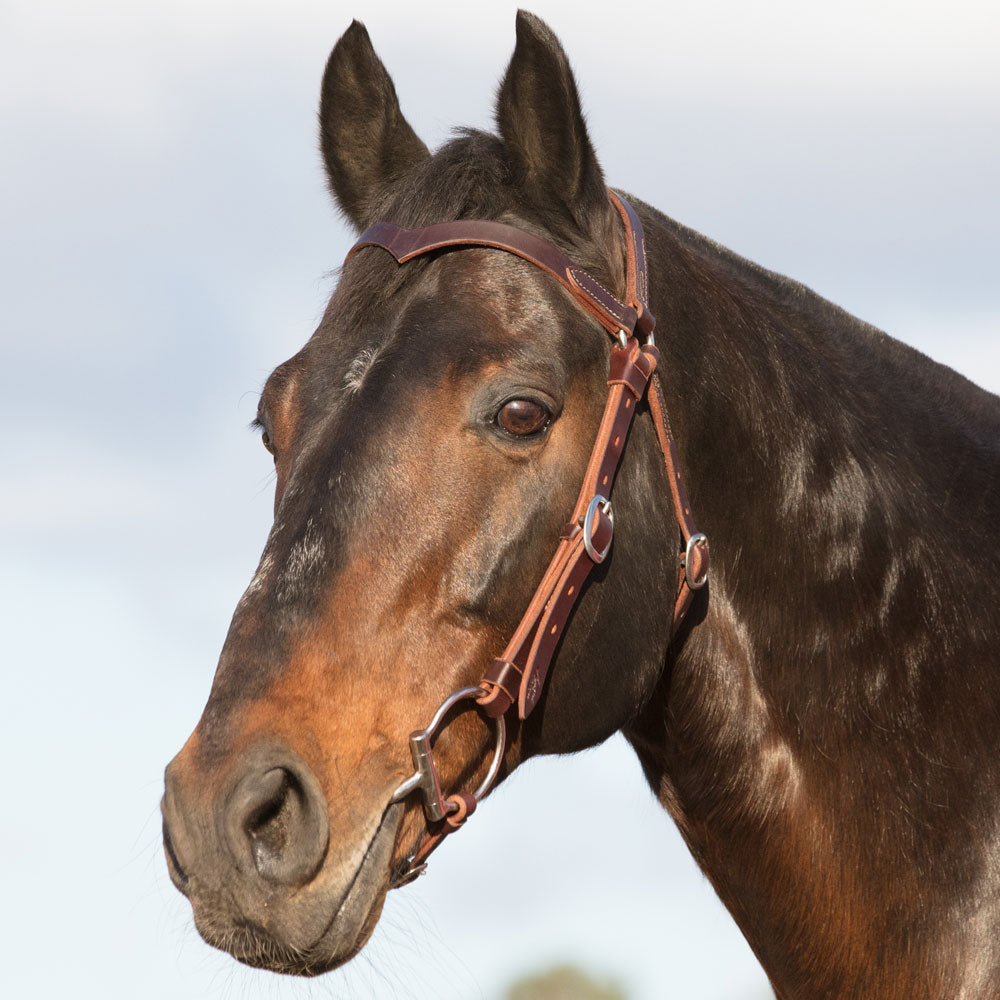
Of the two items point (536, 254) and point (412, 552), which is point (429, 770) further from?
point (536, 254)

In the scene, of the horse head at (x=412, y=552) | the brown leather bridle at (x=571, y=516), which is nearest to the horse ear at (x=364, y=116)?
the horse head at (x=412, y=552)

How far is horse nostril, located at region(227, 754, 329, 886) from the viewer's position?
9.48ft

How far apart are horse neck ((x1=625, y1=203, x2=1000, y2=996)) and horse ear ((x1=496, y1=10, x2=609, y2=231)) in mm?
384

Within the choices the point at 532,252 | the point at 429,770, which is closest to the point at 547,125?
the point at 532,252

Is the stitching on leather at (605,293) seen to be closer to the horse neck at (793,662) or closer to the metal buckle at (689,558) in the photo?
the horse neck at (793,662)

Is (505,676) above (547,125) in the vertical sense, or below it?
below

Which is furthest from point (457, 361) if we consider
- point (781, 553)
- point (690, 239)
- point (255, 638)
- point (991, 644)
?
point (991, 644)

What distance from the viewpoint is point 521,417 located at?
3.50 m

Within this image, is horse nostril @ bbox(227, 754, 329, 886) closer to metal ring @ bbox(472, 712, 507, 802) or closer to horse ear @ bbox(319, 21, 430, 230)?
metal ring @ bbox(472, 712, 507, 802)

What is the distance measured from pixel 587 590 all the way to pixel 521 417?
1.89 ft

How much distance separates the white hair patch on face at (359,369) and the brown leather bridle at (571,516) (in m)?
0.40

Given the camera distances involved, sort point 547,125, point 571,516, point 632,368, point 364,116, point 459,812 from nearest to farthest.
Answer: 1. point 459,812
2. point 571,516
3. point 632,368
4. point 547,125
5. point 364,116

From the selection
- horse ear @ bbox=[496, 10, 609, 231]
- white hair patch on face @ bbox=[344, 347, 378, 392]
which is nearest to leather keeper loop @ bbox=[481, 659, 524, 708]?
white hair patch on face @ bbox=[344, 347, 378, 392]

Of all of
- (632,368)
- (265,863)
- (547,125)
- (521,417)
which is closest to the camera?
(265,863)
